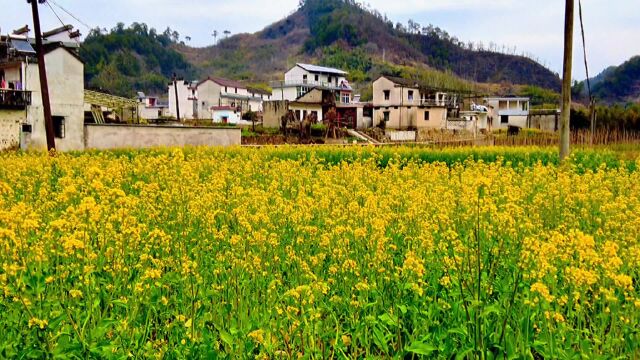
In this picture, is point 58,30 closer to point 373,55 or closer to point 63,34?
point 63,34

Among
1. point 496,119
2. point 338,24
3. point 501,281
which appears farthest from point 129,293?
point 338,24

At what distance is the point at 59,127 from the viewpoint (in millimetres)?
28766

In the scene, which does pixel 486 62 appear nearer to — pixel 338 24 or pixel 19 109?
pixel 338 24

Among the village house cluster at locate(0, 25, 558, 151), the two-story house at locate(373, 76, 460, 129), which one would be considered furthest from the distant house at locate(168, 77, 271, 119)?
the two-story house at locate(373, 76, 460, 129)

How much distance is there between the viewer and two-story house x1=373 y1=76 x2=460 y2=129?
58312 millimetres

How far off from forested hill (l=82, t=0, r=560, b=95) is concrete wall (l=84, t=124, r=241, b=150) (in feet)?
265

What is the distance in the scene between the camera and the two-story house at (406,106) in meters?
58.3

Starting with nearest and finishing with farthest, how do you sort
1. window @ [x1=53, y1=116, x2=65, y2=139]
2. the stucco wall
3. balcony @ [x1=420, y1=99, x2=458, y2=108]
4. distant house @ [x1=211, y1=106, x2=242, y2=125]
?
1. window @ [x1=53, y1=116, x2=65, y2=139]
2. the stucco wall
3. balcony @ [x1=420, y1=99, x2=458, y2=108]
4. distant house @ [x1=211, y1=106, x2=242, y2=125]

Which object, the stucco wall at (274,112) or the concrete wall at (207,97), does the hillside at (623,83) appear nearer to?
the concrete wall at (207,97)

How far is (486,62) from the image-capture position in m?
159

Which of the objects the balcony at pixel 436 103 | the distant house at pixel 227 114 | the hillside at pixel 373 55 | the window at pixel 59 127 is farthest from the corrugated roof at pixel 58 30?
the hillside at pixel 373 55

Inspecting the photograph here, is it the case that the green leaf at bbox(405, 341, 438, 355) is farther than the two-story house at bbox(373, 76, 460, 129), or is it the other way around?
the two-story house at bbox(373, 76, 460, 129)

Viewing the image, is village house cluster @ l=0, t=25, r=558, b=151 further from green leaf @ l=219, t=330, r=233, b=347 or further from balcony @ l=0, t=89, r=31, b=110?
green leaf @ l=219, t=330, r=233, b=347

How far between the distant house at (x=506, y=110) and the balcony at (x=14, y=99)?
54.9 metres
